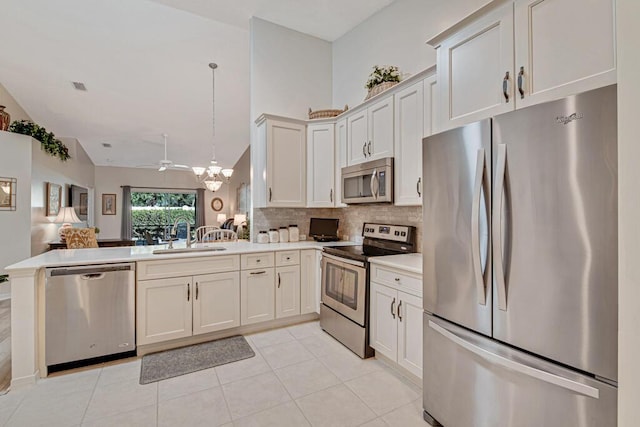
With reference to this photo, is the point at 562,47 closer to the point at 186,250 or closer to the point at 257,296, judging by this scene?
the point at 257,296

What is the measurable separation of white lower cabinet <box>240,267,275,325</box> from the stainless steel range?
554 millimetres

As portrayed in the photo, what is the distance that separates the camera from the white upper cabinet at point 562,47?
117 cm

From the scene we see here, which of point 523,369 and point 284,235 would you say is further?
point 284,235

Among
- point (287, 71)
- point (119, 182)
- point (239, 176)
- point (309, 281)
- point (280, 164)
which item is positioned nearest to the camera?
point (309, 281)

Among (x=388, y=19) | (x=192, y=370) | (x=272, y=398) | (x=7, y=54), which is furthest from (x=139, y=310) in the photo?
(x=7, y=54)

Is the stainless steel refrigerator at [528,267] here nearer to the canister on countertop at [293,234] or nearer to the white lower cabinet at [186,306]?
the white lower cabinet at [186,306]

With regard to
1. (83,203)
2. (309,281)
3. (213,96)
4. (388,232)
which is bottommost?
(309,281)

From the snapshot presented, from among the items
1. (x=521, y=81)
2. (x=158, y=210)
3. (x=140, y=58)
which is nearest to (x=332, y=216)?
(x=521, y=81)

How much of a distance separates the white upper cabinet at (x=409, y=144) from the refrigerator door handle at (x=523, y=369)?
1.20 metres

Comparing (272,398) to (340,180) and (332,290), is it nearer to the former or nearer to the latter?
(332,290)

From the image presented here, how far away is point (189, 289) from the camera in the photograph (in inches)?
112

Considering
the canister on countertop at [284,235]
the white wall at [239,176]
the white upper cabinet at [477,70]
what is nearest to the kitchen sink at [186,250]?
the canister on countertop at [284,235]

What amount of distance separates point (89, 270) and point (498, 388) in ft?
9.44

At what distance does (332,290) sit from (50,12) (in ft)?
16.0
